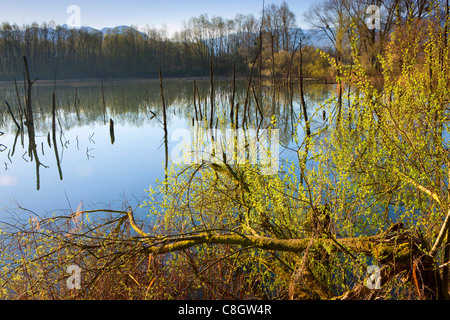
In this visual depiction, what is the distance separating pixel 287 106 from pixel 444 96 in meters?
16.0

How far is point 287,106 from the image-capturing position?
19.0 meters

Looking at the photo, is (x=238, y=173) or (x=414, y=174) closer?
(x=414, y=174)

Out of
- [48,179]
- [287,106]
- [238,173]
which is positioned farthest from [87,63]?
[238,173]

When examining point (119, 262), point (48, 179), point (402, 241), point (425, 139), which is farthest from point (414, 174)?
point (48, 179)

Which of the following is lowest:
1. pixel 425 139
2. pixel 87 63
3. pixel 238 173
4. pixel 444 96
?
pixel 238 173

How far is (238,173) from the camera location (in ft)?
12.9

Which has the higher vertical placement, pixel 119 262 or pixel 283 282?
pixel 119 262

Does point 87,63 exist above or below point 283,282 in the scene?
above
